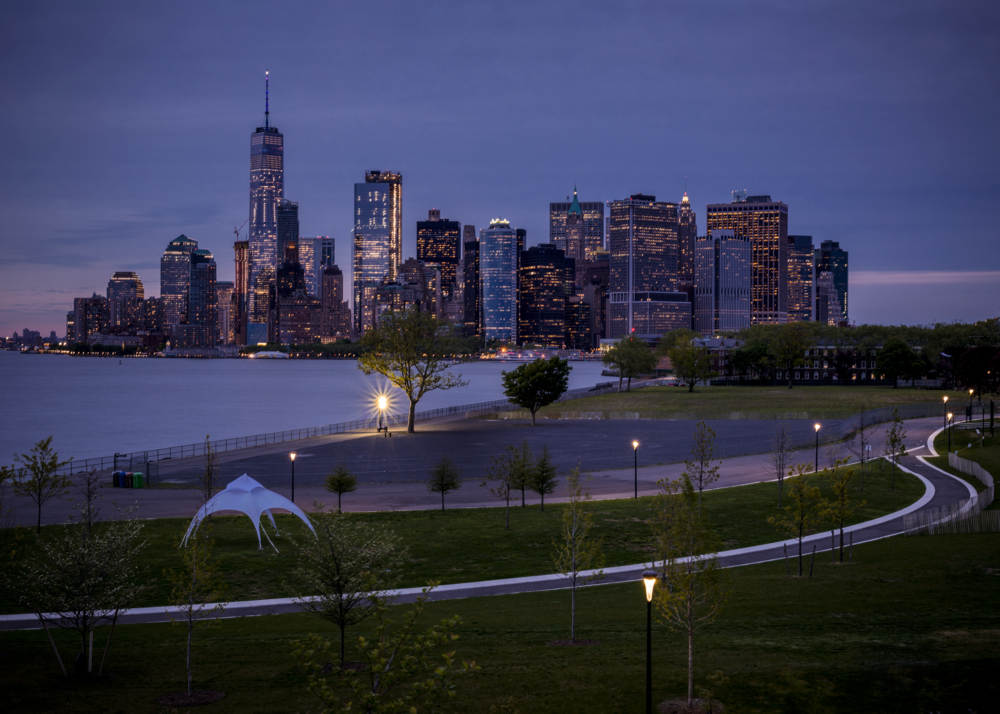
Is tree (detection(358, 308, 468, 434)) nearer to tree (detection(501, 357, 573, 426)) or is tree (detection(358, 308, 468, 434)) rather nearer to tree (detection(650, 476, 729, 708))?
tree (detection(501, 357, 573, 426))

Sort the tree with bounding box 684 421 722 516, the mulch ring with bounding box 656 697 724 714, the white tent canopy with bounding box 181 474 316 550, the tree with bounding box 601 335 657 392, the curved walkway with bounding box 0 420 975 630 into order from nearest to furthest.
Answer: the mulch ring with bounding box 656 697 724 714, the curved walkway with bounding box 0 420 975 630, the white tent canopy with bounding box 181 474 316 550, the tree with bounding box 684 421 722 516, the tree with bounding box 601 335 657 392

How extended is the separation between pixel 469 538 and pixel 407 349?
44894mm

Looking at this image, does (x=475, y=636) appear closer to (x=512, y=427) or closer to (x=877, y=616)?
(x=877, y=616)

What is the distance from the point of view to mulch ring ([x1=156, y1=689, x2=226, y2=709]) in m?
15.9

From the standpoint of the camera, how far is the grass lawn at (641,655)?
15.4 m

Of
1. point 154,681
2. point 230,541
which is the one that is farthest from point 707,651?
point 230,541

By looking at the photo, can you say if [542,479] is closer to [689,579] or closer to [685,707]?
[689,579]

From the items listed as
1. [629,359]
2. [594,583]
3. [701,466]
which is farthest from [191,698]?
[629,359]

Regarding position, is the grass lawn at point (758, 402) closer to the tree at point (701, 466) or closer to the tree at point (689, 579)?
the tree at point (701, 466)

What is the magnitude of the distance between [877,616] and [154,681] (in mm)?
18203

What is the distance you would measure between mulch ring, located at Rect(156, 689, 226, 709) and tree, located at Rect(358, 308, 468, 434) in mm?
59004

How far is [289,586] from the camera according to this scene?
2698 cm

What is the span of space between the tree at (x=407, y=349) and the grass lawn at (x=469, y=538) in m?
37.1

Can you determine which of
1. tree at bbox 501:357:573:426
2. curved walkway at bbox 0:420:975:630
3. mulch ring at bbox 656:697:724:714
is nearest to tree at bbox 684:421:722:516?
curved walkway at bbox 0:420:975:630
